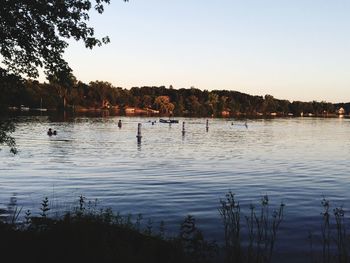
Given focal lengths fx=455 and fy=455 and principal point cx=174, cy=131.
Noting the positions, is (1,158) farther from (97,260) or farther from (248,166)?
(97,260)

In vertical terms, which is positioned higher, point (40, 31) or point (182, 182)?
point (40, 31)

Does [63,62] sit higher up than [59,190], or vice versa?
[63,62]

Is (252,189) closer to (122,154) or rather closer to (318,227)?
(318,227)

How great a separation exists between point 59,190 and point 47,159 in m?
19.3

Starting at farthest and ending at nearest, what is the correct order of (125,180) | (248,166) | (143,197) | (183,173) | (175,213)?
(248,166) → (183,173) → (125,180) → (143,197) → (175,213)

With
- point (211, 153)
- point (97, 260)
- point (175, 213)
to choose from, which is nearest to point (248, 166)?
point (211, 153)

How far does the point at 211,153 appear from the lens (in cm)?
5856

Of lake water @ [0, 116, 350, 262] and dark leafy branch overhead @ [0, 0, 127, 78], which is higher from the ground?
dark leafy branch overhead @ [0, 0, 127, 78]

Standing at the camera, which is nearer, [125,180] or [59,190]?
[59,190]

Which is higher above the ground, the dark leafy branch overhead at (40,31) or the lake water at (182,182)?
the dark leafy branch overhead at (40,31)

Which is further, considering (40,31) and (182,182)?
Result: (182,182)

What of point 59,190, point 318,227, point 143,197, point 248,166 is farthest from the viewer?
point 248,166

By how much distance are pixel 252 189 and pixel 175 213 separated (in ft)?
31.2

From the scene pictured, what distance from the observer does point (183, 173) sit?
127 ft
